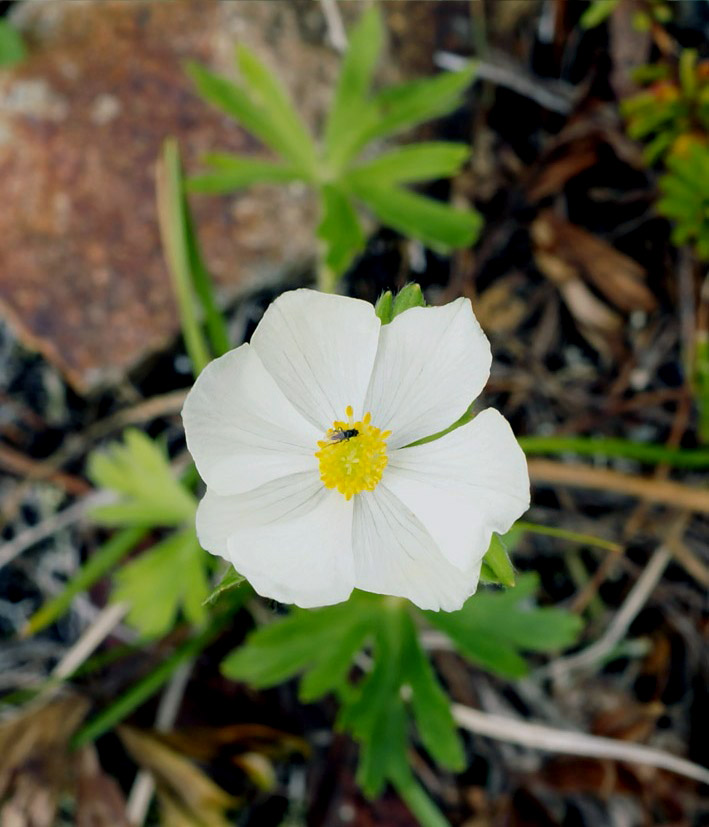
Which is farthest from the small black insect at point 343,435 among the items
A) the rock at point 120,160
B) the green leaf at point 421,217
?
the rock at point 120,160

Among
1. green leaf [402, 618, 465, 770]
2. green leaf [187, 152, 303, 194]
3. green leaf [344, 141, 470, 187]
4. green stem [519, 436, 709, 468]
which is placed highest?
green leaf [187, 152, 303, 194]

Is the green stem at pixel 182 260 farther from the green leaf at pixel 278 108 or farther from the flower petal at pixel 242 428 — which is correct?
the flower petal at pixel 242 428

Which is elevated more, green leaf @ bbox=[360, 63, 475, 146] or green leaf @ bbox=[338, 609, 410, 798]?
green leaf @ bbox=[360, 63, 475, 146]

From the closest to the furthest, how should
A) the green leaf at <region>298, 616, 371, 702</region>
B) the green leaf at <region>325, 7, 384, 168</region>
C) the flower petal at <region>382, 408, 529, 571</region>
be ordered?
the flower petal at <region>382, 408, 529, 571</region>
the green leaf at <region>298, 616, 371, 702</region>
the green leaf at <region>325, 7, 384, 168</region>

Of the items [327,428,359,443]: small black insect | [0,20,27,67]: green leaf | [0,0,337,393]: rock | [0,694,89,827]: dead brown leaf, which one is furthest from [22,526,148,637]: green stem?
[0,20,27,67]: green leaf

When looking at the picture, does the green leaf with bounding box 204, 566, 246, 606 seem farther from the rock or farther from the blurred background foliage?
the rock

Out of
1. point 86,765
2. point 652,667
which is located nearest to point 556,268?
point 652,667
